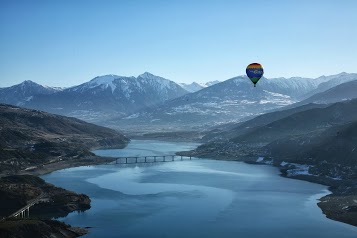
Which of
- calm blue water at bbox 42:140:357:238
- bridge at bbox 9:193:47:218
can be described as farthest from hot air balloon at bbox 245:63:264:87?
bridge at bbox 9:193:47:218

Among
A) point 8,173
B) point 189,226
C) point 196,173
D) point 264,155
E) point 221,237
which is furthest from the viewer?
point 264,155

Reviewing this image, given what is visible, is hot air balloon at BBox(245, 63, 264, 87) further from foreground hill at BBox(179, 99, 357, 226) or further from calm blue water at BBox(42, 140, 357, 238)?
foreground hill at BBox(179, 99, 357, 226)

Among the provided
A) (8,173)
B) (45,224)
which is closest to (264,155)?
(8,173)

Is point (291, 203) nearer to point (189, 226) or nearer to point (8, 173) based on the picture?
point (189, 226)

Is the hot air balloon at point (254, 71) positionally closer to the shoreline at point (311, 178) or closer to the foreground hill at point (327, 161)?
the shoreline at point (311, 178)

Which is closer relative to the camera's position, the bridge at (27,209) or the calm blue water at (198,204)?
the calm blue water at (198,204)

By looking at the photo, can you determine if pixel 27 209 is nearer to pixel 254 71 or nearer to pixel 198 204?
pixel 198 204

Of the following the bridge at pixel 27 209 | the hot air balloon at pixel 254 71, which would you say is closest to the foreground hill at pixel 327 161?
the hot air balloon at pixel 254 71

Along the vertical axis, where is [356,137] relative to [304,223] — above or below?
above

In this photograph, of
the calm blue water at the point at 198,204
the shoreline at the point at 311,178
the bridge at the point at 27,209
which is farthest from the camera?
the shoreline at the point at 311,178
